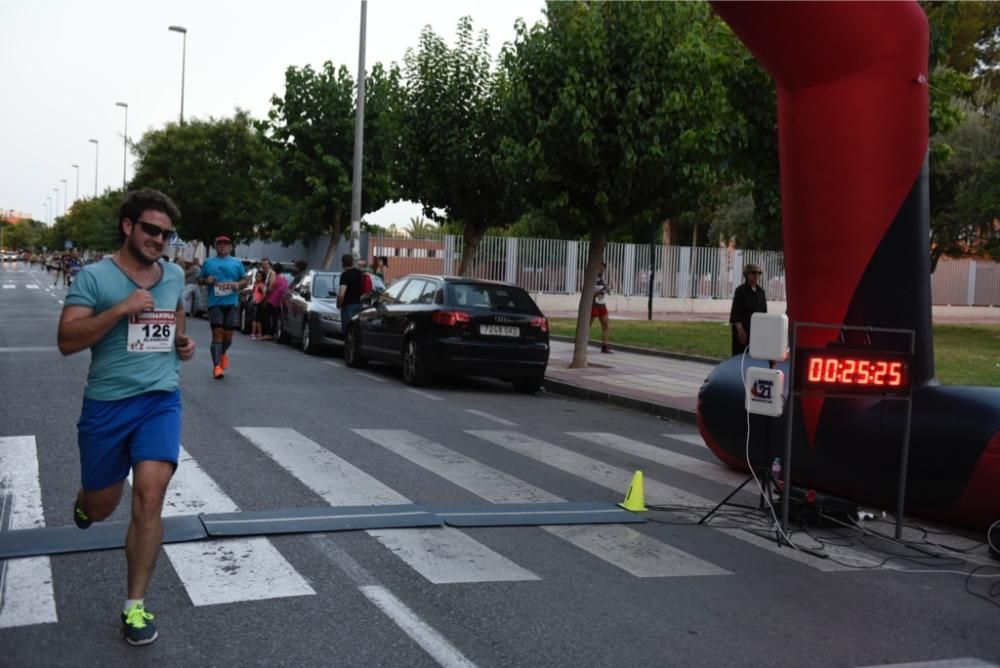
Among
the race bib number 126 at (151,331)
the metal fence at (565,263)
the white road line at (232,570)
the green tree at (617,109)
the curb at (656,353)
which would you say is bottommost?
the white road line at (232,570)

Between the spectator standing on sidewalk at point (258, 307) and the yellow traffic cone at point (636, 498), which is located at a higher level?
the spectator standing on sidewalk at point (258, 307)

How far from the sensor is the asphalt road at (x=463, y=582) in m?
4.61

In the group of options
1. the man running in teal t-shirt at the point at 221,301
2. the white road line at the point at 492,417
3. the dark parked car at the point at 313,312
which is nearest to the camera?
the white road line at the point at 492,417

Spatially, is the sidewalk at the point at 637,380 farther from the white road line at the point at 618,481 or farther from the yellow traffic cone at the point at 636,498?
the yellow traffic cone at the point at 636,498

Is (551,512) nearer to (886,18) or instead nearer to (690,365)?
(886,18)

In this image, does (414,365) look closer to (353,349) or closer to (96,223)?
(353,349)

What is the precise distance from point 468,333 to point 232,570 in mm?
9255

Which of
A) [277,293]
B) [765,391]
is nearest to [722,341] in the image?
[277,293]

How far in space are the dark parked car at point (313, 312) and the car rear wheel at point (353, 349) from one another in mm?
1537

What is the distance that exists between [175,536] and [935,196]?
34538mm

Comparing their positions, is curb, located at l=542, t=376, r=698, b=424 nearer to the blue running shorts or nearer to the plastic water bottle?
the plastic water bottle

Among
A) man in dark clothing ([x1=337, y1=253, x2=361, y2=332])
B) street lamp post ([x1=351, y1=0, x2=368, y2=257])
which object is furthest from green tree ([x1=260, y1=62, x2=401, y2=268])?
man in dark clothing ([x1=337, y1=253, x2=361, y2=332])

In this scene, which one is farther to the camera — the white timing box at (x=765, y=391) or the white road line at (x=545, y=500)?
the white timing box at (x=765, y=391)

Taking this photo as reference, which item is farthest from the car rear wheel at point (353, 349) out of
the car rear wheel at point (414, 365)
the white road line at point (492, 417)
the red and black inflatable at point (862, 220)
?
the red and black inflatable at point (862, 220)
